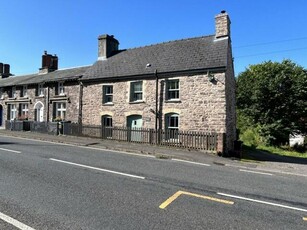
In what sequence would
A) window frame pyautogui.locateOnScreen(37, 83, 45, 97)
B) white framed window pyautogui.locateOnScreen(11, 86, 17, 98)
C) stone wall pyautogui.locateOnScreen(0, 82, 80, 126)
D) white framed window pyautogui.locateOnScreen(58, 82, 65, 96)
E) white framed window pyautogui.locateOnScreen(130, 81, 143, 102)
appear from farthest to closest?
white framed window pyautogui.locateOnScreen(11, 86, 17, 98)
window frame pyautogui.locateOnScreen(37, 83, 45, 97)
white framed window pyautogui.locateOnScreen(58, 82, 65, 96)
stone wall pyautogui.locateOnScreen(0, 82, 80, 126)
white framed window pyautogui.locateOnScreen(130, 81, 143, 102)

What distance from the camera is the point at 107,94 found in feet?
73.7

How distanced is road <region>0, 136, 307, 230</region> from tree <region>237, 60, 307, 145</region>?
2192 centimetres

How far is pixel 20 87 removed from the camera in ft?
101

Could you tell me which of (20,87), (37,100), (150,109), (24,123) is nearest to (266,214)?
(150,109)

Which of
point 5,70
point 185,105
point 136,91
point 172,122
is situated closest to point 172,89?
point 185,105

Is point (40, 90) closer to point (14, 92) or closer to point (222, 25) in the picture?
point (14, 92)

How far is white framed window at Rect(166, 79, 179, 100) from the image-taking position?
19.3m

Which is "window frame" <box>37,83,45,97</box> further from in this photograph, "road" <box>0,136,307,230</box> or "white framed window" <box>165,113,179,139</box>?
"road" <box>0,136,307,230</box>

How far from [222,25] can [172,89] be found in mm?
5950

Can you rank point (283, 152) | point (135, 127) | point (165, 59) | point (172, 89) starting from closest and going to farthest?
1. point (172, 89)
2. point (135, 127)
3. point (165, 59)
4. point (283, 152)

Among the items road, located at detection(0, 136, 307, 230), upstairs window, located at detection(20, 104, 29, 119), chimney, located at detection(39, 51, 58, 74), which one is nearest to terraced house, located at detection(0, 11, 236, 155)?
upstairs window, located at detection(20, 104, 29, 119)

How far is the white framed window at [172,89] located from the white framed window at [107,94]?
5.31m

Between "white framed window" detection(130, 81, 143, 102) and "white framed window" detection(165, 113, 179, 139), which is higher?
"white framed window" detection(130, 81, 143, 102)

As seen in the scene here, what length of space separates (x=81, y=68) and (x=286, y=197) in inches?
974
